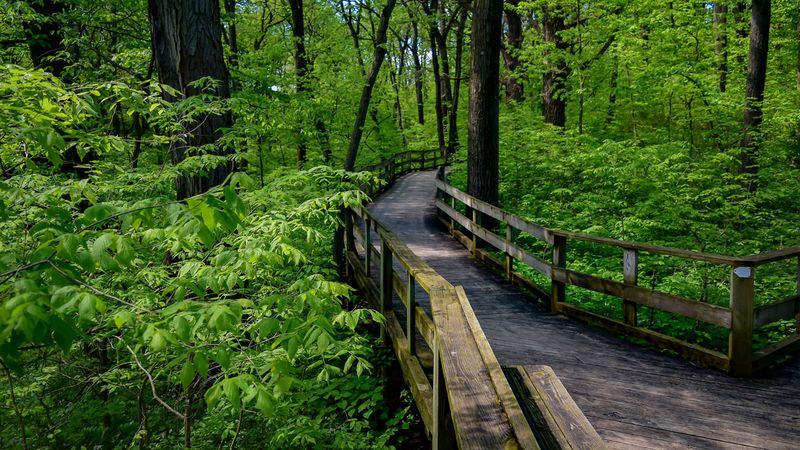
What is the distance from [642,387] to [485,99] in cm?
690

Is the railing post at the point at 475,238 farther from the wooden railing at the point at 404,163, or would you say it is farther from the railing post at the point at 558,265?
the wooden railing at the point at 404,163

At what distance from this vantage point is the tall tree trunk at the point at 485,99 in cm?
951

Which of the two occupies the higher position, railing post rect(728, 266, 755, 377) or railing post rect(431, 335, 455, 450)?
railing post rect(431, 335, 455, 450)

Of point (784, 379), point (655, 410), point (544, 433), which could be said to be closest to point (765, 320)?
point (784, 379)

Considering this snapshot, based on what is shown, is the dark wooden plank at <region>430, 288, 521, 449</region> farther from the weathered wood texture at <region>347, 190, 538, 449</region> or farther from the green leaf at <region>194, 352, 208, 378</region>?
the green leaf at <region>194, 352, 208, 378</region>

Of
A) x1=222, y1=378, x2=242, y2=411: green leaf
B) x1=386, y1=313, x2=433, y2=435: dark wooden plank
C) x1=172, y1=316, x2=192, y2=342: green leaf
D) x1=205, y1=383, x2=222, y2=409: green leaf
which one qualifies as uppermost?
x1=172, y1=316, x2=192, y2=342: green leaf

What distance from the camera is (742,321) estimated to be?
4512mm

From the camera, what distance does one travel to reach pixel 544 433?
6.77 feet

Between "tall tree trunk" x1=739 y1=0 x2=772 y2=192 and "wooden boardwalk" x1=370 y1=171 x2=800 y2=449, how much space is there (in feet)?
27.1

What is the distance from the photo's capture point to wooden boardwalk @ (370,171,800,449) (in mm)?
3500

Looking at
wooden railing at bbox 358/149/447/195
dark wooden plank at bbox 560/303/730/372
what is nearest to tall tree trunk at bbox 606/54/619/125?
wooden railing at bbox 358/149/447/195

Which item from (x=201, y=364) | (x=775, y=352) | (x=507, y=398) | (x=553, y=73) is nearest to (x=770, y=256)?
(x=775, y=352)

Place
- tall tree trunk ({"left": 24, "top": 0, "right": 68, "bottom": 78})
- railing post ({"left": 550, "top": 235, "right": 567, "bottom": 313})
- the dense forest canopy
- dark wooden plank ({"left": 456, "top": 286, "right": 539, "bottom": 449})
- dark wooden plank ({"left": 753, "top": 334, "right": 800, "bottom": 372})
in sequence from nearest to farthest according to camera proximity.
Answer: dark wooden plank ({"left": 456, "top": 286, "right": 539, "bottom": 449}) → the dense forest canopy → dark wooden plank ({"left": 753, "top": 334, "right": 800, "bottom": 372}) → railing post ({"left": 550, "top": 235, "right": 567, "bottom": 313}) → tall tree trunk ({"left": 24, "top": 0, "right": 68, "bottom": 78})

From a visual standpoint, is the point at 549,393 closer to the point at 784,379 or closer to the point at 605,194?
the point at 784,379
